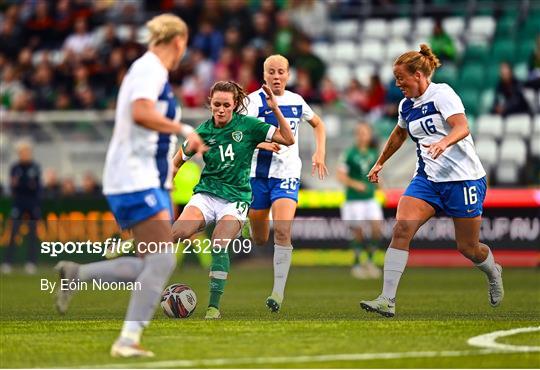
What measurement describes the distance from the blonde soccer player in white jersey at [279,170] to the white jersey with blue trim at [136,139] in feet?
14.2

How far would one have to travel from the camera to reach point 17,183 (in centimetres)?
2492

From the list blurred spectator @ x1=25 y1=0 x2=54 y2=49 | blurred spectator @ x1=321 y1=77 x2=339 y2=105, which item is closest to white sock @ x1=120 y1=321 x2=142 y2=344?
blurred spectator @ x1=321 y1=77 x2=339 y2=105

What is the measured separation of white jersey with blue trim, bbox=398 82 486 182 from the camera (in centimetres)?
1215

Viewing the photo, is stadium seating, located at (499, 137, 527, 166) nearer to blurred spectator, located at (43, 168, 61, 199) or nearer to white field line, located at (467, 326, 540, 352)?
blurred spectator, located at (43, 168, 61, 199)

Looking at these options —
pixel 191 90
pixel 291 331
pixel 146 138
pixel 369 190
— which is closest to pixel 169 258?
pixel 146 138

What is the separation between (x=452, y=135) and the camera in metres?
11.6

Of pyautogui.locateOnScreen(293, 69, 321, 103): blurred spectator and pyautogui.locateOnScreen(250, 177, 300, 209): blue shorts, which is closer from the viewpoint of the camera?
pyautogui.locateOnScreen(250, 177, 300, 209): blue shorts

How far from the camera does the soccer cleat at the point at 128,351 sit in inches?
348

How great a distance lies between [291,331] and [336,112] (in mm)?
14379

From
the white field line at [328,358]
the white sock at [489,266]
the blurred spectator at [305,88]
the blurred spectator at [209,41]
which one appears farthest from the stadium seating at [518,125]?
the white field line at [328,358]

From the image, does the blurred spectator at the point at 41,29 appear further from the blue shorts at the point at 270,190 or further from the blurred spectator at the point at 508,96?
the blue shorts at the point at 270,190

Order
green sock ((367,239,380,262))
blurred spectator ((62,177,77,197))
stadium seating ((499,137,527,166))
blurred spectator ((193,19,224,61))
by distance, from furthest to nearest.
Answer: blurred spectator ((193,19,224,61))
blurred spectator ((62,177,77,197))
stadium seating ((499,137,527,166))
green sock ((367,239,380,262))

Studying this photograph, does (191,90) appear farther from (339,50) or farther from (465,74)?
(465,74)

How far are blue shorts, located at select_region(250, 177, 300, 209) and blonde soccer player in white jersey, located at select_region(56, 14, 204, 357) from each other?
173 inches
